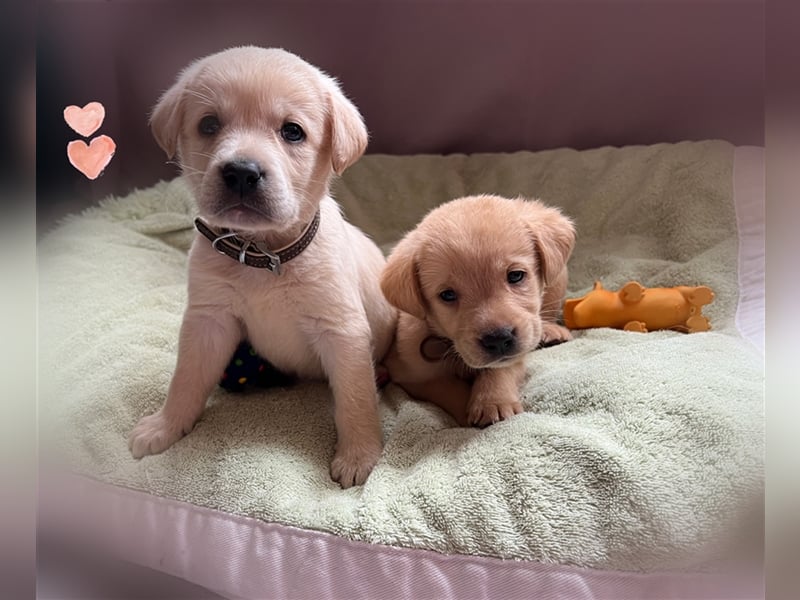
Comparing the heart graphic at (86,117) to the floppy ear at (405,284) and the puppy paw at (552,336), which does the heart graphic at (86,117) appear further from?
the puppy paw at (552,336)

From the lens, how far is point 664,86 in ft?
6.88

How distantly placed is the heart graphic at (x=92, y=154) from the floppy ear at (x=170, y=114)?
0.72ft

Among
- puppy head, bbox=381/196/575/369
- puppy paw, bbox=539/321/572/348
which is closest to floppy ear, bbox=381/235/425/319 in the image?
puppy head, bbox=381/196/575/369

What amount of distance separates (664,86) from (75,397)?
189cm

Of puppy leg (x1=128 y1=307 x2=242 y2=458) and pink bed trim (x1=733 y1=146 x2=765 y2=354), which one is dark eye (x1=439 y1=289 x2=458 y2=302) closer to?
puppy leg (x1=128 y1=307 x2=242 y2=458)

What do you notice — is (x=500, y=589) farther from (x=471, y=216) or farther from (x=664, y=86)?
(x=664, y=86)

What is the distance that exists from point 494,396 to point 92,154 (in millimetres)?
1090

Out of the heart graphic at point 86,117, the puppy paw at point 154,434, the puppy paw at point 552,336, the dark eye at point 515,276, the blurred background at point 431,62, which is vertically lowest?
the puppy paw at point 154,434

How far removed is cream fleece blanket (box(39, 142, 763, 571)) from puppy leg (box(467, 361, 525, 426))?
0.05 metres

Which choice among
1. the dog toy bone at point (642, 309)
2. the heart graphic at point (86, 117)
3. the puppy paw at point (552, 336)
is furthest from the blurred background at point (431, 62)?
the puppy paw at point (552, 336)

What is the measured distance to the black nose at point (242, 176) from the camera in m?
1.40

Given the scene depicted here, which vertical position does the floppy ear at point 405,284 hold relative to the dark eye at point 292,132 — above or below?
below

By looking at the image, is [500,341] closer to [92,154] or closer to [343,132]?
[343,132]

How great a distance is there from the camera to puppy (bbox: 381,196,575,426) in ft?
5.58
